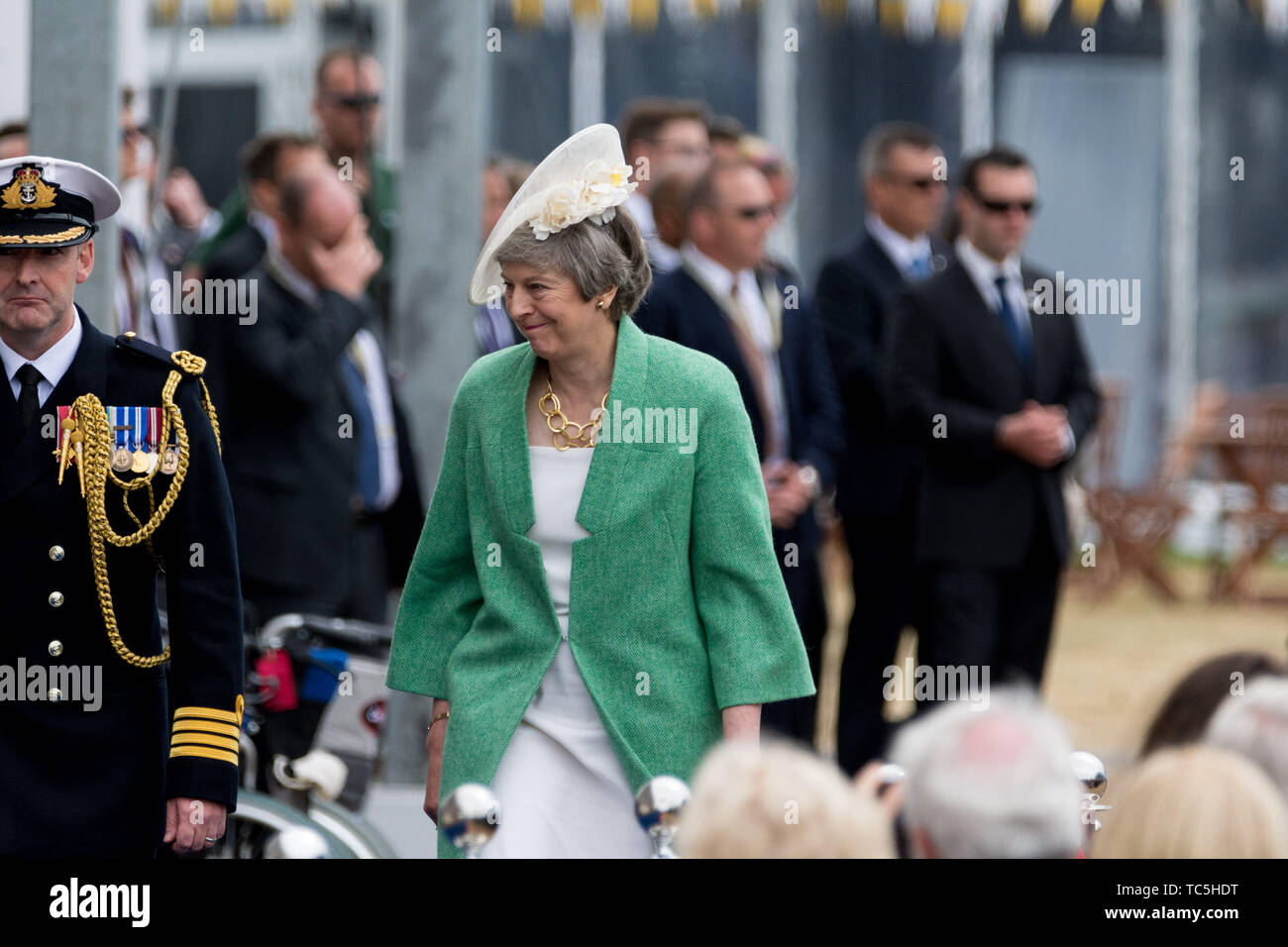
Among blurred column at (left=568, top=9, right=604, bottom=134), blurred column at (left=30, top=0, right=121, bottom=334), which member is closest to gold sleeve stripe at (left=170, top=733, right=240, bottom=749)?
blurred column at (left=30, top=0, right=121, bottom=334)

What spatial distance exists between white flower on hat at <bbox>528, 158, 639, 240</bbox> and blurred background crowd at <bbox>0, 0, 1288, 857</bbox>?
997 mm

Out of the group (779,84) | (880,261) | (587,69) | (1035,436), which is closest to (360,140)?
(880,261)

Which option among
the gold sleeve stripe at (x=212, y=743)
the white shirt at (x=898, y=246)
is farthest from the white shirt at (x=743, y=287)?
the gold sleeve stripe at (x=212, y=743)

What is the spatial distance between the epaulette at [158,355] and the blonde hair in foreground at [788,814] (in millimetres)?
1674

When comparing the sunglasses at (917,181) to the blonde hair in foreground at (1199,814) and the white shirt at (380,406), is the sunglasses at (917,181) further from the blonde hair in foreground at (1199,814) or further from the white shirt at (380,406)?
the blonde hair in foreground at (1199,814)

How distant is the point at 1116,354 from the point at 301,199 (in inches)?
475

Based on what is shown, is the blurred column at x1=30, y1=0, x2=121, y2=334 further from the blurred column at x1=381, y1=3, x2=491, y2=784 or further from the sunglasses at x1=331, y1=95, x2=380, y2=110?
the sunglasses at x1=331, y1=95, x2=380, y2=110

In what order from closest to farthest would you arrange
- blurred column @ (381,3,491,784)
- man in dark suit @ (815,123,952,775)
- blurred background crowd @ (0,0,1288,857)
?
blurred background crowd @ (0,0,1288,857) → blurred column @ (381,3,491,784) → man in dark suit @ (815,123,952,775)

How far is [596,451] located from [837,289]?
4156 millimetres

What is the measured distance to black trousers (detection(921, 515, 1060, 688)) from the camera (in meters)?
6.73

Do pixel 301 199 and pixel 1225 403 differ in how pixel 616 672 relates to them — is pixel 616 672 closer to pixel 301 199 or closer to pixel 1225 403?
pixel 301 199

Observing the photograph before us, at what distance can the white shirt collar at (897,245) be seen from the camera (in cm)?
772

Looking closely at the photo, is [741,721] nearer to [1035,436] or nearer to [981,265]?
[1035,436]
